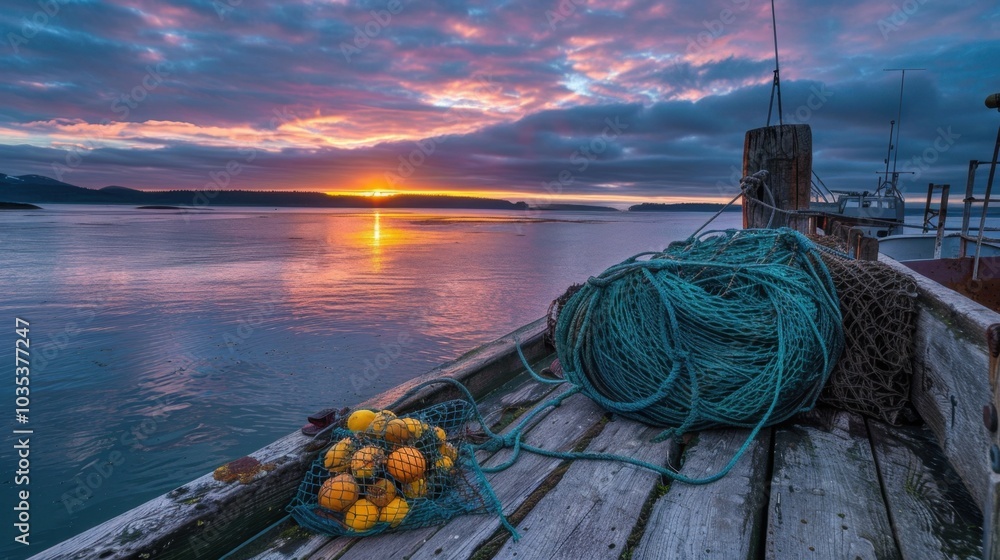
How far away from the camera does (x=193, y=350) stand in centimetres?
744

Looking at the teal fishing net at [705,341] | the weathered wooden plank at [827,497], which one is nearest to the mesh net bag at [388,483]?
the teal fishing net at [705,341]

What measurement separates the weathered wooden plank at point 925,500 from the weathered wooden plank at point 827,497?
2.0 inches

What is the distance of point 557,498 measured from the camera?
87.0 inches

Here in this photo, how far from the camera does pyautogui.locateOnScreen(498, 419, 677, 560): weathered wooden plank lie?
6.25 feet

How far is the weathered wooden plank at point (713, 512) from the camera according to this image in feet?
6.17

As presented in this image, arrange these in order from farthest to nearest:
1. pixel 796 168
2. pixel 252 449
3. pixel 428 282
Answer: pixel 428 282 < pixel 796 168 < pixel 252 449

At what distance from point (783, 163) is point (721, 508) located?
14.4ft

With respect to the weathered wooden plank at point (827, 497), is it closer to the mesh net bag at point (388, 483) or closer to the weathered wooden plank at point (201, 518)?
the mesh net bag at point (388, 483)

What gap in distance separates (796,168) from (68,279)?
1566cm

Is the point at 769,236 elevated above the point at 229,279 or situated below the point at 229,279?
above

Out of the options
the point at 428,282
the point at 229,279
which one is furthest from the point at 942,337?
the point at 229,279

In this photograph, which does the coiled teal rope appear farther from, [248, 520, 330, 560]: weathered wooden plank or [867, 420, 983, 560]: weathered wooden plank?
[248, 520, 330, 560]: weathered wooden plank

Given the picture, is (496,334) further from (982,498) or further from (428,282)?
(982,498)

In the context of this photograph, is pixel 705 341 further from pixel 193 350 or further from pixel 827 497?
pixel 193 350
